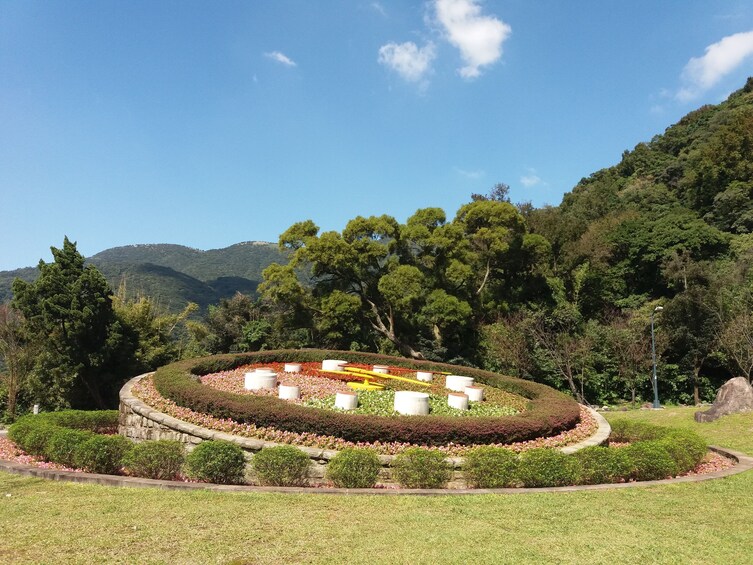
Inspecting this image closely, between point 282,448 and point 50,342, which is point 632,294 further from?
point 50,342

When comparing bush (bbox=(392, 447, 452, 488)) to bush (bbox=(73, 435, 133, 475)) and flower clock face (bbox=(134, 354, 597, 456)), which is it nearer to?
flower clock face (bbox=(134, 354, 597, 456))

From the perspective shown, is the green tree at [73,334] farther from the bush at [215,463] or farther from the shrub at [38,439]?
the bush at [215,463]

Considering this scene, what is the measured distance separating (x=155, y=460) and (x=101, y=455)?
888 mm

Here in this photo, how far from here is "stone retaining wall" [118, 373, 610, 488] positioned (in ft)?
22.0

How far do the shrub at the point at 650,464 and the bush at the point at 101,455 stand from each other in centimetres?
708

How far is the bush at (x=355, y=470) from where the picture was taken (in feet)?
20.4

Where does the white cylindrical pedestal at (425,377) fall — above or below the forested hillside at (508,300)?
below

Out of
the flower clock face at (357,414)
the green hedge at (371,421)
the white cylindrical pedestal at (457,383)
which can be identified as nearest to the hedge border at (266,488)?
the flower clock face at (357,414)

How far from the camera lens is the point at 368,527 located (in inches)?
174

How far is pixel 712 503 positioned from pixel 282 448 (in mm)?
5211

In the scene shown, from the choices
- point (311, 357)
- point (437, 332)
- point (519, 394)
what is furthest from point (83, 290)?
point (519, 394)

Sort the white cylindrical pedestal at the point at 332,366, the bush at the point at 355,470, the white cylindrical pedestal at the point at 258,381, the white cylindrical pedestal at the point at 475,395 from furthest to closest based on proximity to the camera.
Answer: the white cylindrical pedestal at the point at 332,366 < the white cylindrical pedestal at the point at 475,395 < the white cylindrical pedestal at the point at 258,381 < the bush at the point at 355,470

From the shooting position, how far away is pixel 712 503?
5539 millimetres

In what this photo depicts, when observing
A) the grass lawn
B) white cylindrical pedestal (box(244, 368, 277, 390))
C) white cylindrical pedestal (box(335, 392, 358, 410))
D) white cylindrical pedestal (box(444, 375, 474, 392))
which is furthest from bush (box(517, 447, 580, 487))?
white cylindrical pedestal (box(244, 368, 277, 390))
